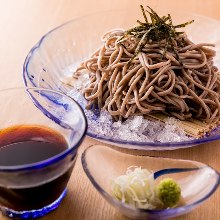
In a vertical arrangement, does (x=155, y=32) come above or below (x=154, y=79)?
above

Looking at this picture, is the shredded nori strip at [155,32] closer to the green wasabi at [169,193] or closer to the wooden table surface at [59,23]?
the wooden table surface at [59,23]

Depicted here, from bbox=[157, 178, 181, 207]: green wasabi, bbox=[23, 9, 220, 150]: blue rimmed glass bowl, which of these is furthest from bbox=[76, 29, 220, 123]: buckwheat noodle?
bbox=[157, 178, 181, 207]: green wasabi

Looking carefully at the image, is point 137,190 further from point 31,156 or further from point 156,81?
point 156,81

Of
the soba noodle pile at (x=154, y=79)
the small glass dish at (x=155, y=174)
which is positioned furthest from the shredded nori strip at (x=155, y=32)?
the small glass dish at (x=155, y=174)

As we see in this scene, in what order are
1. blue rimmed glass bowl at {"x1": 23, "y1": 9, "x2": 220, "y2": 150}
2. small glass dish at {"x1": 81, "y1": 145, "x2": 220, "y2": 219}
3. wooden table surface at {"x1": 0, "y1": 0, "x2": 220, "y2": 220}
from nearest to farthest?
small glass dish at {"x1": 81, "y1": 145, "x2": 220, "y2": 219}, wooden table surface at {"x1": 0, "y1": 0, "x2": 220, "y2": 220}, blue rimmed glass bowl at {"x1": 23, "y1": 9, "x2": 220, "y2": 150}

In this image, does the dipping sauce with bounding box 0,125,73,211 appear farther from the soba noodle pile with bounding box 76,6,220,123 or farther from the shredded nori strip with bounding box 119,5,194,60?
the shredded nori strip with bounding box 119,5,194,60

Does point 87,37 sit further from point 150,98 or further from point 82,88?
point 150,98

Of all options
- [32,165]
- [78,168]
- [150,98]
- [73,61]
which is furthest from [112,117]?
[32,165]

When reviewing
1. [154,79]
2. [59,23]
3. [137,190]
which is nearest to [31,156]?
[137,190]
